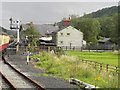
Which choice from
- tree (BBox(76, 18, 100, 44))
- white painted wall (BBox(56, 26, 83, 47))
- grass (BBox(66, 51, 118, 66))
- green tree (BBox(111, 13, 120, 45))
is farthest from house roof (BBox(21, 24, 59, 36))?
green tree (BBox(111, 13, 120, 45))

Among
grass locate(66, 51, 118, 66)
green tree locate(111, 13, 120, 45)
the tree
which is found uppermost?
the tree

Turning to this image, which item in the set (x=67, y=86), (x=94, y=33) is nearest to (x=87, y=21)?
(x=94, y=33)

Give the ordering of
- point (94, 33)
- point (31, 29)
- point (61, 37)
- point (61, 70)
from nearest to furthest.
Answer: point (61, 70) → point (61, 37) → point (31, 29) → point (94, 33)

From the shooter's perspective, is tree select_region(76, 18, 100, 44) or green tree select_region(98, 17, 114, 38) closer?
green tree select_region(98, 17, 114, 38)

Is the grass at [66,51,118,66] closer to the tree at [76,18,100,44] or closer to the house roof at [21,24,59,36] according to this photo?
the tree at [76,18,100,44]

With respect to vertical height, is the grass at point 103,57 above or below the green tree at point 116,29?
below

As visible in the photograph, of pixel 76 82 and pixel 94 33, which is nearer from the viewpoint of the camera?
pixel 76 82

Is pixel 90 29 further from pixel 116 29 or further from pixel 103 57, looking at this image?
pixel 116 29

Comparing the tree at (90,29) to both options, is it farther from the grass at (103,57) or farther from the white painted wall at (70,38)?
the grass at (103,57)

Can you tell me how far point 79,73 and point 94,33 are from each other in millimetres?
Result: 54717

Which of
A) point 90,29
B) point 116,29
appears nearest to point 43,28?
point 90,29

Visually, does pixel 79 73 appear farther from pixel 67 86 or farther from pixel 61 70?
pixel 67 86

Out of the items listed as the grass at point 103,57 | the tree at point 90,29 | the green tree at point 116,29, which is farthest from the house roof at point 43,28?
the green tree at point 116,29

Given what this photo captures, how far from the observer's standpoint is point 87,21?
6781cm
